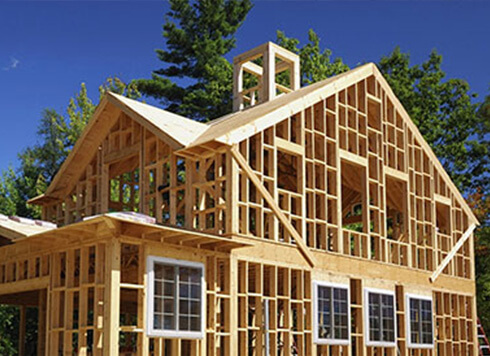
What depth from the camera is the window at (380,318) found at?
2256cm

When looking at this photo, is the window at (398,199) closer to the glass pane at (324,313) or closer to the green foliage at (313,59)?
the glass pane at (324,313)

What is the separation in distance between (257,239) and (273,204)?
112cm

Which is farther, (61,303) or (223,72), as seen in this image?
(223,72)

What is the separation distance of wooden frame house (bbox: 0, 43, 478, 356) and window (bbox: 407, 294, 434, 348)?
0.07 metres

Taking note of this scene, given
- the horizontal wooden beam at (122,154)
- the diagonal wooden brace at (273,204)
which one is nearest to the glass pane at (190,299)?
the diagonal wooden brace at (273,204)

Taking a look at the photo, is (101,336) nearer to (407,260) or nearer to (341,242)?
(341,242)

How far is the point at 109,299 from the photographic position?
15773mm

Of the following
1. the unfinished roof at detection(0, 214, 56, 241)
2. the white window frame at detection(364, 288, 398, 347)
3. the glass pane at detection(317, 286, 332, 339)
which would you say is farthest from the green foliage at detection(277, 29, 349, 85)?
the unfinished roof at detection(0, 214, 56, 241)

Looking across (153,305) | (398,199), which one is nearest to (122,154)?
(153,305)

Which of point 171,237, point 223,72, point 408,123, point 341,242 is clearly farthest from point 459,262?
point 223,72

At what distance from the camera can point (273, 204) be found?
19.7 m

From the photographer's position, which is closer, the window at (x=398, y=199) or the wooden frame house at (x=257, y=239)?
the wooden frame house at (x=257, y=239)

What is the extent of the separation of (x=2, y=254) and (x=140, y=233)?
5858mm

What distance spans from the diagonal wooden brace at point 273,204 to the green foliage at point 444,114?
2272 cm
